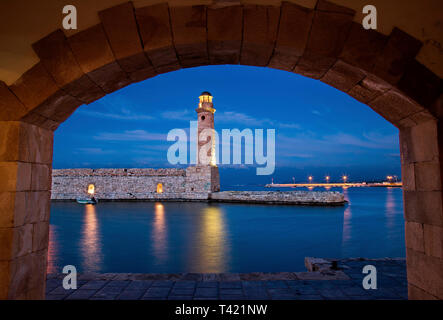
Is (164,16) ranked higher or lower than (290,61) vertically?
higher

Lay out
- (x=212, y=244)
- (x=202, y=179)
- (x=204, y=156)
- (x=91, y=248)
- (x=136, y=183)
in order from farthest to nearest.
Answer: (x=136, y=183), (x=202, y=179), (x=204, y=156), (x=212, y=244), (x=91, y=248)

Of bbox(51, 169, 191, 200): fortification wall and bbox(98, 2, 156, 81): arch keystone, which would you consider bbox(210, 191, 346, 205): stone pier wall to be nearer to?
bbox(51, 169, 191, 200): fortification wall

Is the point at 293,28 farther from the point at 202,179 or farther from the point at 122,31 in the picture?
the point at 202,179

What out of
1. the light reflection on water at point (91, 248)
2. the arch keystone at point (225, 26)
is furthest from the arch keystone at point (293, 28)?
the light reflection on water at point (91, 248)

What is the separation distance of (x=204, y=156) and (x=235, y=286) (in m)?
23.9

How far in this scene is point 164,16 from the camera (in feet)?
7.04

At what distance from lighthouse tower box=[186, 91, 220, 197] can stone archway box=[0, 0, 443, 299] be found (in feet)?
82.4

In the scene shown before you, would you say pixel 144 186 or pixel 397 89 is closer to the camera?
pixel 397 89

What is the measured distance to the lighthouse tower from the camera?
90.4 feet

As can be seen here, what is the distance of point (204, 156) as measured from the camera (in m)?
27.7

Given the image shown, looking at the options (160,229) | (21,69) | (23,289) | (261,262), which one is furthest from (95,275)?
(160,229)

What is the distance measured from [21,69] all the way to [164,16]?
1299mm

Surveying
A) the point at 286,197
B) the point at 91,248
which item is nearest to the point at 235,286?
the point at 91,248
